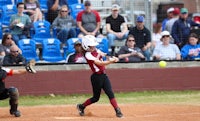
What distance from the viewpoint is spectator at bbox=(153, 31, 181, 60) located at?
17.4 m

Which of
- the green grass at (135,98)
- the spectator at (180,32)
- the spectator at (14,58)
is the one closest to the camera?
the green grass at (135,98)

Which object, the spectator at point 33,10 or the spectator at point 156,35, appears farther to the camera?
the spectator at point 156,35

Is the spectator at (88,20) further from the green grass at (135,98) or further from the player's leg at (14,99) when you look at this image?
the player's leg at (14,99)

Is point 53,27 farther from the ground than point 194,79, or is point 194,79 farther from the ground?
point 53,27

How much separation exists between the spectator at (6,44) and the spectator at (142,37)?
12.2 feet

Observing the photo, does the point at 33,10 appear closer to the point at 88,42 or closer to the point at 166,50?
the point at 166,50

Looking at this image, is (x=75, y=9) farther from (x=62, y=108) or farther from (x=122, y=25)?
(x=62, y=108)

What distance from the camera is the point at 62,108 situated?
13344 millimetres

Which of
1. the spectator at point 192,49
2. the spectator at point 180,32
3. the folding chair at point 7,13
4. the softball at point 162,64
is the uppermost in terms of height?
the folding chair at point 7,13

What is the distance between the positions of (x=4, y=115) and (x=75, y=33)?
575 cm

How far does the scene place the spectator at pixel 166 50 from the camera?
57.2ft

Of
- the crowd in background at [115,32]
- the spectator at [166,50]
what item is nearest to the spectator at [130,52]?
the crowd in background at [115,32]

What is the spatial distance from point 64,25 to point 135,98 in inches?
124

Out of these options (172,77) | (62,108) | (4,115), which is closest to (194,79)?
(172,77)
